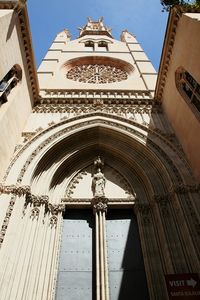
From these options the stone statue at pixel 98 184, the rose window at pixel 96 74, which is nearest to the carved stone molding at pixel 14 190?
the stone statue at pixel 98 184

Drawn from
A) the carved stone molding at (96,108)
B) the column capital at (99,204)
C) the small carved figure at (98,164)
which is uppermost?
the carved stone molding at (96,108)

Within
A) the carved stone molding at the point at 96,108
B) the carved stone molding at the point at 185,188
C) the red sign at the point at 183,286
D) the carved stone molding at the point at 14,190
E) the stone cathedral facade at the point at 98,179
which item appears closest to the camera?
the red sign at the point at 183,286

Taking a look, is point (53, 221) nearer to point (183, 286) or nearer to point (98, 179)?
point (98, 179)

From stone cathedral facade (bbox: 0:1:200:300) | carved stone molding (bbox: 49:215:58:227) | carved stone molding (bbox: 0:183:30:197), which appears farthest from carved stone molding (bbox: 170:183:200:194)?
carved stone molding (bbox: 0:183:30:197)

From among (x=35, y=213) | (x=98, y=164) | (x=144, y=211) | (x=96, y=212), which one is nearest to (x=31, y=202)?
(x=35, y=213)

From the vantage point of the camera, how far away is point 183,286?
4.82 m

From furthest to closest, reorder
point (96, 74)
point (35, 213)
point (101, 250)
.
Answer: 1. point (96, 74)
2. point (35, 213)
3. point (101, 250)

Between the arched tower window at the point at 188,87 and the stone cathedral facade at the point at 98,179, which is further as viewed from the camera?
the arched tower window at the point at 188,87

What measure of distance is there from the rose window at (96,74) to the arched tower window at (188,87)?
17.6ft

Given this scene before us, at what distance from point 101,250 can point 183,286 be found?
203cm

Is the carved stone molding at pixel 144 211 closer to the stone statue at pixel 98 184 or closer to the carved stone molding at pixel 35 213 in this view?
the stone statue at pixel 98 184

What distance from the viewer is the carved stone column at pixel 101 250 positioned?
18.2 feet

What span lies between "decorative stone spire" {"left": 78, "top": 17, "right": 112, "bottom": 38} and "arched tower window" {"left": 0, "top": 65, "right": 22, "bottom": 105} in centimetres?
1467

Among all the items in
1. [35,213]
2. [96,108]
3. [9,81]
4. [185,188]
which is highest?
[96,108]
